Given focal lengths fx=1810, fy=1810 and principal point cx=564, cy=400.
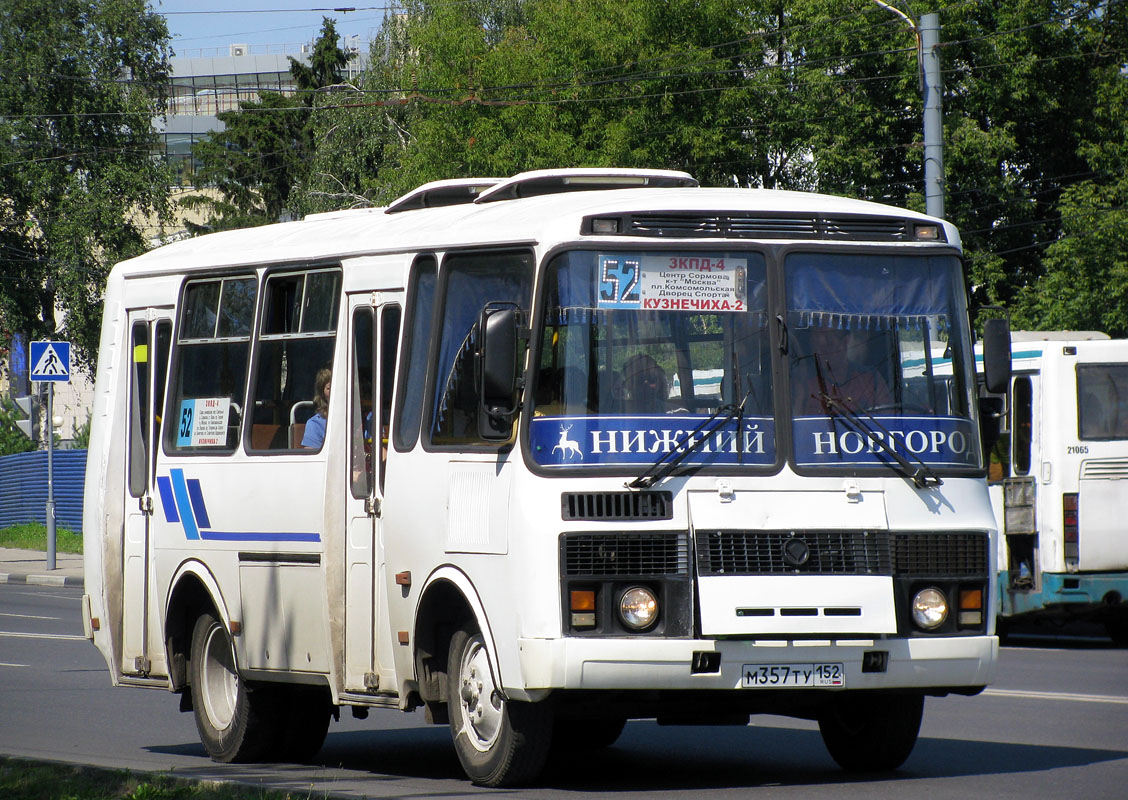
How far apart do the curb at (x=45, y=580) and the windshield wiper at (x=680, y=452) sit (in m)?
22.7

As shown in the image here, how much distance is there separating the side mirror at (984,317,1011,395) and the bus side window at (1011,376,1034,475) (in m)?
9.66

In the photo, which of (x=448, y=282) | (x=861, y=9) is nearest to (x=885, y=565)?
(x=448, y=282)

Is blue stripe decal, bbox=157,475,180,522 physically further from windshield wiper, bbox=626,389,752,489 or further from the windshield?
the windshield

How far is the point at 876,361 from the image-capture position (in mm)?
8555

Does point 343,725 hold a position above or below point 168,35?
below

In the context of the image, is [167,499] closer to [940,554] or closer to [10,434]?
[940,554]

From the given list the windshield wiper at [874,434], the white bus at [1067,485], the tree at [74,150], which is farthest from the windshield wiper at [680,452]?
the tree at [74,150]

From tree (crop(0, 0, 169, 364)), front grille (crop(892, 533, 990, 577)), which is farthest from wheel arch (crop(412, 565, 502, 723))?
tree (crop(0, 0, 169, 364))

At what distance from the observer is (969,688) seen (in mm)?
8445

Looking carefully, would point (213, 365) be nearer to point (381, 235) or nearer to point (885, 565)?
point (381, 235)

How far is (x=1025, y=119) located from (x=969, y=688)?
3586 cm

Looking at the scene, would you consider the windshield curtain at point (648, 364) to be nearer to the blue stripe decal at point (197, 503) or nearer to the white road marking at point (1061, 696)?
the blue stripe decal at point (197, 503)

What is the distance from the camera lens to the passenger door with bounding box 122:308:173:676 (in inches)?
443

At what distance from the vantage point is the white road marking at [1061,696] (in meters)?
12.6
